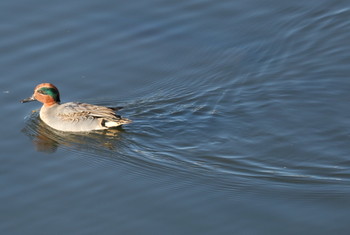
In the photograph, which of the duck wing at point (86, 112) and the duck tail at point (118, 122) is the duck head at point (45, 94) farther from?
the duck tail at point (118, 122)

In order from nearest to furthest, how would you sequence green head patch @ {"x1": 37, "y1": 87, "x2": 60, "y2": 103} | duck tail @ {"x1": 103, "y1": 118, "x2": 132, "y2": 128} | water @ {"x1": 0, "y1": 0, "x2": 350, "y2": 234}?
water @ {"x1": 0, "y1": 0, "x2": 350, "y2": 234} < duck tail @ {"x1": 103, "y1": 118, "x2": 132, "y2": 128} < green head patch @ {"x1": 37, "y1": 87, "x2": 60, "y2": 103}

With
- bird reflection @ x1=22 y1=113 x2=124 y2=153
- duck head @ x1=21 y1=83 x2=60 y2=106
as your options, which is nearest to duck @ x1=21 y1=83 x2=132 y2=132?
duck head @ x1=21 y1=83 x2=60 y2=106

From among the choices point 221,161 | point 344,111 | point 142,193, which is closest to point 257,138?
point 221,161

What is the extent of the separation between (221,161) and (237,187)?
0.86 m

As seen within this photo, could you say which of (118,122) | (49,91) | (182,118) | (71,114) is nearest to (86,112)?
(71,114)

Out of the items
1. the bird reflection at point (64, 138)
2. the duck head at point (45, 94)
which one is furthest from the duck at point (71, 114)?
the bird reflection at point (64, 138)

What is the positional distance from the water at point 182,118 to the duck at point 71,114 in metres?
0.20

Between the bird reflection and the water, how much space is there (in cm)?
4

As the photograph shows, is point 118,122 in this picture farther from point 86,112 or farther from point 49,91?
point 49,91

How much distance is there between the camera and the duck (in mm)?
12492

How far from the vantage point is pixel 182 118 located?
12.5m

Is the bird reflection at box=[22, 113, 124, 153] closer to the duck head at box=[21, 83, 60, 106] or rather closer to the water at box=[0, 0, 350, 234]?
the water at box=[0, 0, 350, 234]

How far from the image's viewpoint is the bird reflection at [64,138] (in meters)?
12.1

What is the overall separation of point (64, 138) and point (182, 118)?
209cm
